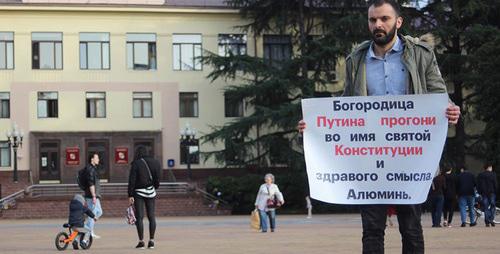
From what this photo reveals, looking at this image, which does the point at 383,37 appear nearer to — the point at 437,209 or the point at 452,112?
the point at 452,112

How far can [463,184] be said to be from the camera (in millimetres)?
30516

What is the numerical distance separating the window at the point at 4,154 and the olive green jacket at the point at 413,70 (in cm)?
5644

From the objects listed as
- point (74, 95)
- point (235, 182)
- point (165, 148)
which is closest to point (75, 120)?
point (74, 95)

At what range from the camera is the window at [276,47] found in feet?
208

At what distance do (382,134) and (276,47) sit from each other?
187 feet

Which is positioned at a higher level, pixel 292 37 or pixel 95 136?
pixel 292 37

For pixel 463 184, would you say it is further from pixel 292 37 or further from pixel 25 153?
pixel 25 153

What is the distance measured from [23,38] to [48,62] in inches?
83.8

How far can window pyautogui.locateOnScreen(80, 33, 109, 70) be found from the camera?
63250mm

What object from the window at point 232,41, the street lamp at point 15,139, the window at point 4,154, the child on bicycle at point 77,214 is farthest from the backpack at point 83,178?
the window at point 232,41

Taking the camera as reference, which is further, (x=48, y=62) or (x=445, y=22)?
(x=48, y=62)

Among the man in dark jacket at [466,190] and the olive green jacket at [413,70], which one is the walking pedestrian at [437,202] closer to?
the man in dark jacket at [466,190]

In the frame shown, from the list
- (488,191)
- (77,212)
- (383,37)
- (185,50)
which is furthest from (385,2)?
(185,50)

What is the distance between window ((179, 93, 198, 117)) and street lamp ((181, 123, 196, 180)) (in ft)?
5.29
